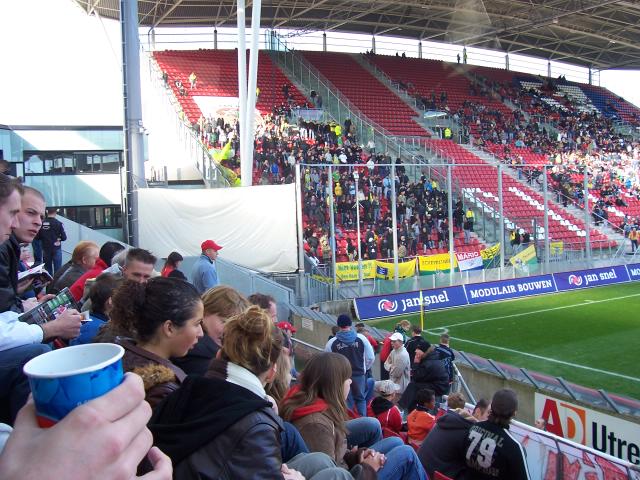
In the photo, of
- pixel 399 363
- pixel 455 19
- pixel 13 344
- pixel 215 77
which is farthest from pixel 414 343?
pixel 455 19

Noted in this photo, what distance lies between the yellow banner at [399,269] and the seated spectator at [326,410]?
14.9m

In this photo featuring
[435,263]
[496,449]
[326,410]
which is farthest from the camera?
[435,263]

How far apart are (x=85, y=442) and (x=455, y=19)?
1771 inches

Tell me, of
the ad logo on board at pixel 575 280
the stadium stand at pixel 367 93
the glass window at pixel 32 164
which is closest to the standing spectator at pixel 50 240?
the glass window at pixel 32 164

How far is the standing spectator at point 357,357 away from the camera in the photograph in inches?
305

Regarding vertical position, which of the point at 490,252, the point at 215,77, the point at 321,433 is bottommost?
the point at 490,252

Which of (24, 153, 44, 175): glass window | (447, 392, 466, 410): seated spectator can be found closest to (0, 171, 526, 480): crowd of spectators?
(447, 392, 466, 410): seated spectator

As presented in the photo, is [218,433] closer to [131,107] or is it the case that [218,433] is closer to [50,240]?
[50,240]

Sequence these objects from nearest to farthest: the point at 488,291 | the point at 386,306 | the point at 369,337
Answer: the point at 369,337, the point at 386,306, the point at 488,291

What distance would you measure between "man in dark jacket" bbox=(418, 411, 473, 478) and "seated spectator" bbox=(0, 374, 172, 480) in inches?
158

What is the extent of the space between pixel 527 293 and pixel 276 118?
48.1 feet

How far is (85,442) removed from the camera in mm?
877

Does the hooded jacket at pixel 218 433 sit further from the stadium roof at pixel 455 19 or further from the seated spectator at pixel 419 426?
the stadium roof at pixel 455 19

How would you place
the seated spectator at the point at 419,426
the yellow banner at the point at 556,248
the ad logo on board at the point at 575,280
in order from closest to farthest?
the seated spectator at the point at 419,426, the ad logo on board at the point at 575,280, the yellow banner at the point at 556,248
